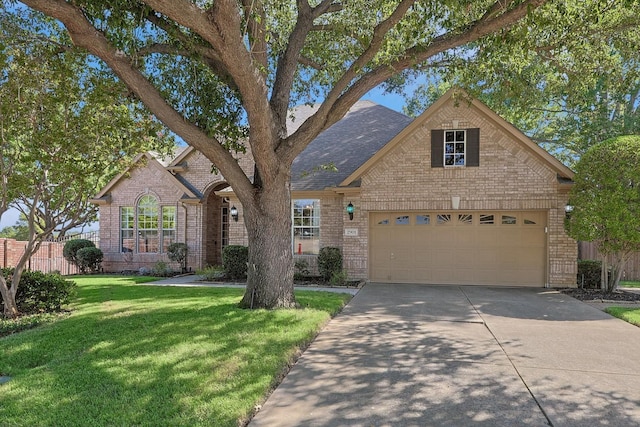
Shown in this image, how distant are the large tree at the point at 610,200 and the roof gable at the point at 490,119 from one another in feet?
2.94

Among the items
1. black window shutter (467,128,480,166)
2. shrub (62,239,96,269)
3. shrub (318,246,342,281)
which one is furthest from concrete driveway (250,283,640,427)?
shrub (62,239,96,269)

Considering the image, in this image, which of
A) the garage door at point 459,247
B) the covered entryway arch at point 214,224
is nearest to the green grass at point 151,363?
the garage door at point 459,247

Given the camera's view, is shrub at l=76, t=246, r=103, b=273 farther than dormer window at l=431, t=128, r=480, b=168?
Yes

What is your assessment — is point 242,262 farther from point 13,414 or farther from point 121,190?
point 13,414

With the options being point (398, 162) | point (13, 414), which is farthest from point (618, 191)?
point (13, 414)

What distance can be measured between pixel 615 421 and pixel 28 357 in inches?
262

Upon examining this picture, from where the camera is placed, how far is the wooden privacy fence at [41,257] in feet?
43.7

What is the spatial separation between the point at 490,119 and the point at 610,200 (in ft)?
12.9

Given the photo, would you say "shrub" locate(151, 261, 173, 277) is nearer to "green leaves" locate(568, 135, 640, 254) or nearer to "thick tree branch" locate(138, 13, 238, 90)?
"thick tree branch" locate(138, 13, 238, 90)

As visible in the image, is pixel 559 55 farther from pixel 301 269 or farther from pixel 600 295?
pixel 301 269

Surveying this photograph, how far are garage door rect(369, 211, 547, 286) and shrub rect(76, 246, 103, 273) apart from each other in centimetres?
1124

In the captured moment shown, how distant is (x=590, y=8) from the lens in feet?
24.1

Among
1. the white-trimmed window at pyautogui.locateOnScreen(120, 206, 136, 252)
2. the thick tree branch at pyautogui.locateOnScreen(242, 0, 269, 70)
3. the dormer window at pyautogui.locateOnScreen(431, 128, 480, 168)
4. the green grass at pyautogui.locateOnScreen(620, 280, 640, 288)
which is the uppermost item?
the thick tree branch at pyautogui.locateOnScreen(242, 0, 269, 70)

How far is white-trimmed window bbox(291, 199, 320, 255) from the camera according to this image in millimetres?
13812
